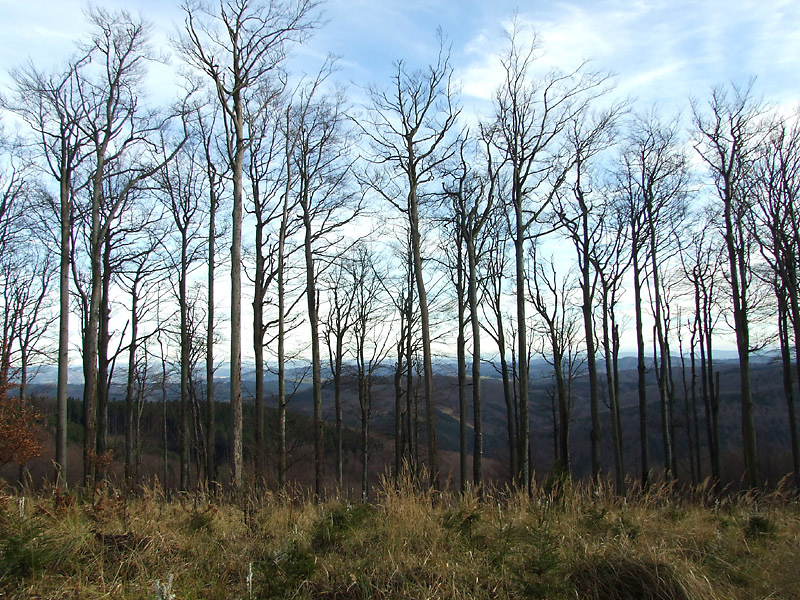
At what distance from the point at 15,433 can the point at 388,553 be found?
18.6ft

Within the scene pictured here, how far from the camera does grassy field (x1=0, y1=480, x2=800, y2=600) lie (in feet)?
10.9

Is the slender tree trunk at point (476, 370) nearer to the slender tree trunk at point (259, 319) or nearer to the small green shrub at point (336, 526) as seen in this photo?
the slender tree trunk at point (259, 319)

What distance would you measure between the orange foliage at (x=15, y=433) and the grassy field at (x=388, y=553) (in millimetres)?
1716

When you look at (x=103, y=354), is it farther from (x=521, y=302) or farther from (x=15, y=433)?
(x=521, y=302)

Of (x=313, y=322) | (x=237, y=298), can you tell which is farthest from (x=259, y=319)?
(x=237, y=298)

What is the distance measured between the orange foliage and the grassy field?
1.72 meters

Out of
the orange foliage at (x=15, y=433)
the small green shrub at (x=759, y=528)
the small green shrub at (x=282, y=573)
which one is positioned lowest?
the small green shrub at (x=759, y=528)

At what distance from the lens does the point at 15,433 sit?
662cm

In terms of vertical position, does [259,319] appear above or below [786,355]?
above

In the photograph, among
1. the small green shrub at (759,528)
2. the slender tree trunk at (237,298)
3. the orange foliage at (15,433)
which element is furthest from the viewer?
the slender tree trunk at (237,298)

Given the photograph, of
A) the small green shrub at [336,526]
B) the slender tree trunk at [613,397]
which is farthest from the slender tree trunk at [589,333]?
the small green shrub at [336,526]

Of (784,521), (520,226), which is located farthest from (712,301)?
(784,521)

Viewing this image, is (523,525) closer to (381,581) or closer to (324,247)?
(381,581)

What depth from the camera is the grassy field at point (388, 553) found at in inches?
130
